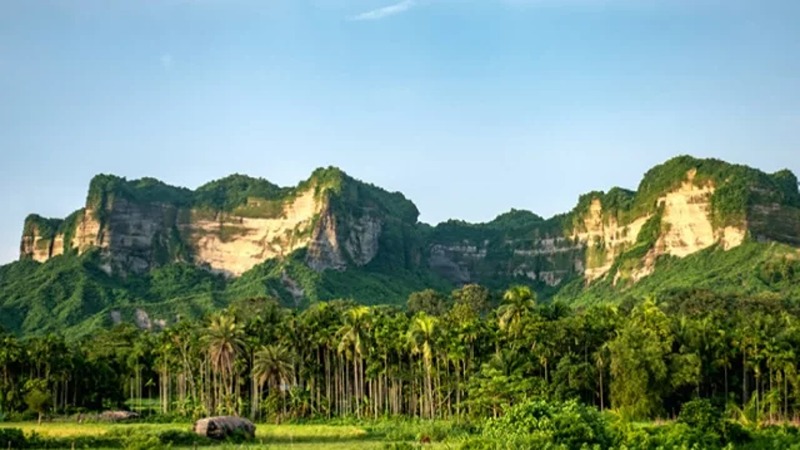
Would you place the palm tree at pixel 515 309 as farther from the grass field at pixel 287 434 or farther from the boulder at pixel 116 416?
the boulder at pixel 116 416

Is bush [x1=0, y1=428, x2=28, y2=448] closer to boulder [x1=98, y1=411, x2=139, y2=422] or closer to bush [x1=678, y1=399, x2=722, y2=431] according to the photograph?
boulder [x1=98, y1=411, x2=139, y2=422]

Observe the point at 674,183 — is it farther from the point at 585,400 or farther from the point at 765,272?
the point at 585,400

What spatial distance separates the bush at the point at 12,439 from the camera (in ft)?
154

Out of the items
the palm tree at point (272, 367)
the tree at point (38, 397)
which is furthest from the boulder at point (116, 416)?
the palm tree at point (272, 367)

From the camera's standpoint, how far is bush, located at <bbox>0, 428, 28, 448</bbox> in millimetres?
47000

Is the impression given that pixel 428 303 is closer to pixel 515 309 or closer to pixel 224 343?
pixel 515 309

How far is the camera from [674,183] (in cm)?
17938

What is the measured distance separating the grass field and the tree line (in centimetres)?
953

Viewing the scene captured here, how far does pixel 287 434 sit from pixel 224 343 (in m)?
17.0

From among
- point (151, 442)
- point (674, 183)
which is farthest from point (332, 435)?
point (674, 183)

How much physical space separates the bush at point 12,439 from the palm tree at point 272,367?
27.0 meters

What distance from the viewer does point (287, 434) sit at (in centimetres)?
5941

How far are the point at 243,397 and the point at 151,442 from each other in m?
40.1

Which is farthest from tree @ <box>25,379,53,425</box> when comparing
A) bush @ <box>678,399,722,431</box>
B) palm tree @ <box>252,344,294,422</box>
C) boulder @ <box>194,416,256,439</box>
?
bush @ <box>678,399,722,431</box>
